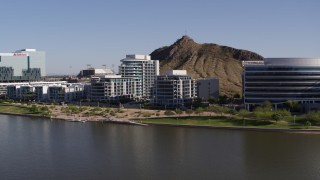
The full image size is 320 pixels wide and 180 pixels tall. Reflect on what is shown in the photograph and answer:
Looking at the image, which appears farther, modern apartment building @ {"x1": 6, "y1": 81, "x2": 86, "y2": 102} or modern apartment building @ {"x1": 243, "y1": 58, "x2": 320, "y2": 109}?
modern apartment building @ {"x1": 6, "y1": 81, "x2": 86, "y2": 102}

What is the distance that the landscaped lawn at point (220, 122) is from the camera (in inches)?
2141

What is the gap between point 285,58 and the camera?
68.1 meters

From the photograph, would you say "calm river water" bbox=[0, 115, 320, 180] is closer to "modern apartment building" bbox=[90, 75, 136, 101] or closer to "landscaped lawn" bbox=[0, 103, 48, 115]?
"landscaped lawn" bbox=[0, 103, 48, 115]

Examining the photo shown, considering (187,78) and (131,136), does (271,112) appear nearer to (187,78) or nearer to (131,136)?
(131,136)

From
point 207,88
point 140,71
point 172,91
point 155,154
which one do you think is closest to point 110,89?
point 140,71

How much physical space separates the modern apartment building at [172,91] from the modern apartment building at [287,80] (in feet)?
49.1

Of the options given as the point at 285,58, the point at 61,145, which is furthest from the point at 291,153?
the point at 285,58

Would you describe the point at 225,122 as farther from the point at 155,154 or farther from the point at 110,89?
the point at 110,89

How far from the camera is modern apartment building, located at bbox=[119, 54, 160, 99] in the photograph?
324 ft

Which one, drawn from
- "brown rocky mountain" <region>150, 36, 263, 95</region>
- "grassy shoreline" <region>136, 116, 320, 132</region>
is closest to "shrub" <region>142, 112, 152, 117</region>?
"grassy shoreline" <region>136, 116, 320, 132</region>

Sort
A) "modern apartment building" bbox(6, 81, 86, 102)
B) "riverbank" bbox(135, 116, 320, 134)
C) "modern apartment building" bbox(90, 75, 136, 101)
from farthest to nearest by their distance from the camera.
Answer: "modern apartment building" bbox(6, 81, 86, 102) → "modern apartment building" bbox(90, 75, 136, 101) → "riverbank" bbox(135, 116, 320, 134)

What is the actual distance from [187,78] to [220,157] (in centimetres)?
4416

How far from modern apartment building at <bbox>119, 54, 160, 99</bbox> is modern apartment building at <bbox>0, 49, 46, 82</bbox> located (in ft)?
154

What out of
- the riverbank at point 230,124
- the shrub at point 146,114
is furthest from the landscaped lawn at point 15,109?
the riverbank at point 230,124
